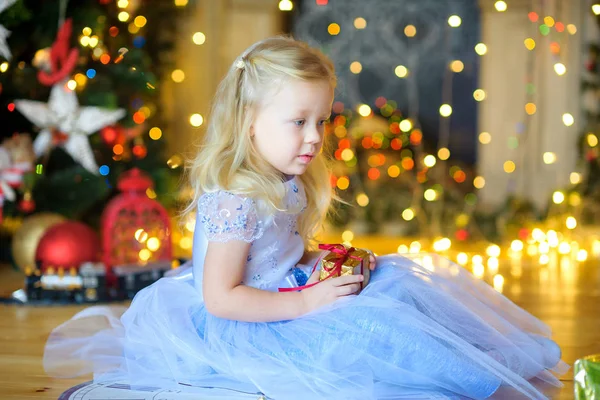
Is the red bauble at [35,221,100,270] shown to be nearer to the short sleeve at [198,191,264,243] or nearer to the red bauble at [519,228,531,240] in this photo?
the short sleeve at [198,191,264,243]

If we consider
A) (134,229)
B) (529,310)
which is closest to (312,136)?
(529,310)

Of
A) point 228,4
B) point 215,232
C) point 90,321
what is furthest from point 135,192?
point 228,4

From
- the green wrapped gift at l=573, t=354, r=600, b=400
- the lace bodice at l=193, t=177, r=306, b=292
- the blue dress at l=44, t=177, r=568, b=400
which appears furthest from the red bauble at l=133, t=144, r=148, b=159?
the green wrapped gift at l=573, t=354, r=600, b=400

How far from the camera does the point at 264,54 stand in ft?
5.37

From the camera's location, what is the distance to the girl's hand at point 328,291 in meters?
1.57

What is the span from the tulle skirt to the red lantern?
0.85 metres

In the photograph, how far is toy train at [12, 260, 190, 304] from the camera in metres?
2.50

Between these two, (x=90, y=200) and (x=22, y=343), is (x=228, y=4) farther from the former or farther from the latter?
(x=22, y=343)

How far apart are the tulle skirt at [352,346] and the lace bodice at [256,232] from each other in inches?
4.7

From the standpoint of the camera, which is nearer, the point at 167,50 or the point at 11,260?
the point at 11,260

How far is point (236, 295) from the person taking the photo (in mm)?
1568

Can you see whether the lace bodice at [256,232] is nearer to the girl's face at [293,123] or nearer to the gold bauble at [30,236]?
the girl's face at [293,123]

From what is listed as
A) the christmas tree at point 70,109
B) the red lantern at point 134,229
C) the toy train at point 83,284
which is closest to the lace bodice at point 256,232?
the toy train at point 83,284

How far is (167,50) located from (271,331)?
8.68 feet
